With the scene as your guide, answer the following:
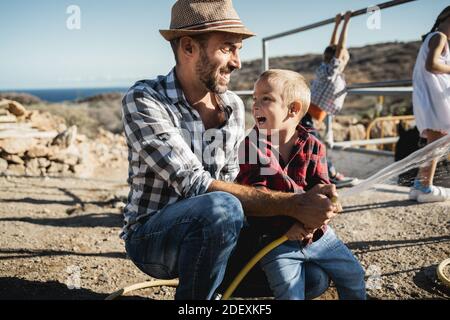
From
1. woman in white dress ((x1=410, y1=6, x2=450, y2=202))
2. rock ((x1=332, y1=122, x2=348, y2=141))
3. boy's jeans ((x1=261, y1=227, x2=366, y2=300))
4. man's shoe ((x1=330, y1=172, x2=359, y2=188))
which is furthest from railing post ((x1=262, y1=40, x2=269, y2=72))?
rock ((x1=332, y1=122, x2=348, y2=141))

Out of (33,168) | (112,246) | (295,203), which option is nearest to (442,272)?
(295,203)

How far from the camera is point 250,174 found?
207 cm

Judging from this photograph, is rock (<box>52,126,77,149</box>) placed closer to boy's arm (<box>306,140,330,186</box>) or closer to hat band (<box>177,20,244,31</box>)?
hat band (<box>177,20,244,31</box>)

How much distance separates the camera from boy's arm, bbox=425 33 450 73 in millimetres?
3621

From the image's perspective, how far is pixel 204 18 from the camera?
210 centimetres

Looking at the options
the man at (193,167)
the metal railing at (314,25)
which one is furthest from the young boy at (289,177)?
the metal railing at (314,25)

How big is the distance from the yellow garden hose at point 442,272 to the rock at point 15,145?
6.33m

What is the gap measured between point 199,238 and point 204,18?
1048mm

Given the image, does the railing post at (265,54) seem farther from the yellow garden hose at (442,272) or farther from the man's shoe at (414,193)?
the yellow garden hose at (442,272)

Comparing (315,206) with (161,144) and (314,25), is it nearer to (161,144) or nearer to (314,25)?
(161,144)

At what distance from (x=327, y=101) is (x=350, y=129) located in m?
9.63
